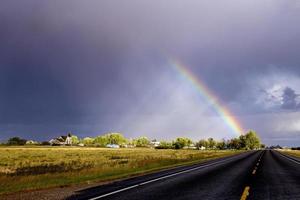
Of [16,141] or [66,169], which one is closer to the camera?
[66,169]

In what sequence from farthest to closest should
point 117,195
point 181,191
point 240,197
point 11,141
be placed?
point 11,141, point 181,191, point 117,195, point 240,197

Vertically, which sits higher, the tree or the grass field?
the tree

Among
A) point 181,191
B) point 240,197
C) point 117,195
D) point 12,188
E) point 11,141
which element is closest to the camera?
point 240,197

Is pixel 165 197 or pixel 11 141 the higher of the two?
pixel 11 141

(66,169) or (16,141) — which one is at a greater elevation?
(16,141)

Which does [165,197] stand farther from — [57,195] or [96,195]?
[57,195]

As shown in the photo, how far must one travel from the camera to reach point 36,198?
11828mm

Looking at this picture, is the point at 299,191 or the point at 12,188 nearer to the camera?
the point at 299,191

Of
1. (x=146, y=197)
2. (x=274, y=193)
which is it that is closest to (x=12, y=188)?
(x=146, y=197)

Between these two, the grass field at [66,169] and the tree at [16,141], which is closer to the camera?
the grass field at [66,169]

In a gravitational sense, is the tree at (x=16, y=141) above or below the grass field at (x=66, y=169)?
above

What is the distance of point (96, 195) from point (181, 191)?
11.0 feet

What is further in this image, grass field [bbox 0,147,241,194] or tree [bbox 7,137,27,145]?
tree [bbox 7,137,27,145]

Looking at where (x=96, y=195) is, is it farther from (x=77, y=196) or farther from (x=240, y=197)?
(x=240, y=197)
